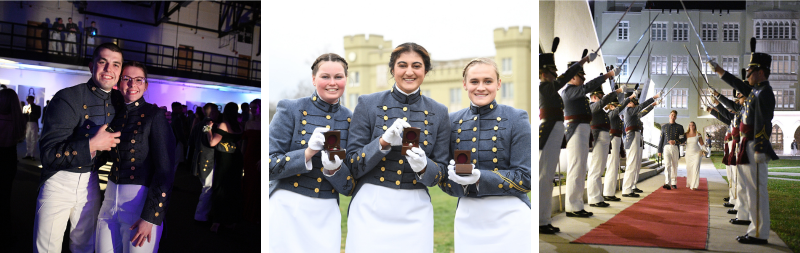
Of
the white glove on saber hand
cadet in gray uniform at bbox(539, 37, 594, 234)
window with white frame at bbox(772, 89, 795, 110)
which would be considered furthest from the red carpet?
the white glove on saber hand

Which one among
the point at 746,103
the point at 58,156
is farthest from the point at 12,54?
the point at 746,103

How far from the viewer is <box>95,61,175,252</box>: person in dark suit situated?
3.18 metres

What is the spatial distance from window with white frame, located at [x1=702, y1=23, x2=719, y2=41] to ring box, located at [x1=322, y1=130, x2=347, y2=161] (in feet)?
9.31

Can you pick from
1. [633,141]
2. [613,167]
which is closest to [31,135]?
[613,167]

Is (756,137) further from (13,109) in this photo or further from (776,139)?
(13,109)

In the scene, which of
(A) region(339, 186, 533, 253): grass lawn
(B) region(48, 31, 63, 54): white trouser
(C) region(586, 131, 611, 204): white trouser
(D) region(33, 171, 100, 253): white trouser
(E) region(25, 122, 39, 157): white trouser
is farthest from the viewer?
(B) region(48, 31, 63, 54): white trouser

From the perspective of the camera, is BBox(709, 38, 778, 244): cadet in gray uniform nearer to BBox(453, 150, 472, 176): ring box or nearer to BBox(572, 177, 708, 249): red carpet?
BBox(572, 177, 708, 249): red carpet

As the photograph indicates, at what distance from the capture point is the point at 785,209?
3.25m

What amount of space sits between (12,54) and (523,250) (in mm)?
4148

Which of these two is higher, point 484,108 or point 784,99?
point 784,99

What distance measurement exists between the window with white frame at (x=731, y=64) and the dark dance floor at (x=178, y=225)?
410 cm

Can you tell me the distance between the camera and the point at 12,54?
3691mm

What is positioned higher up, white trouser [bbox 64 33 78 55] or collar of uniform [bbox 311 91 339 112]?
white trouser [bbox 64 33 78 55]

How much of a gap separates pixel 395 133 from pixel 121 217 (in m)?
2.09
